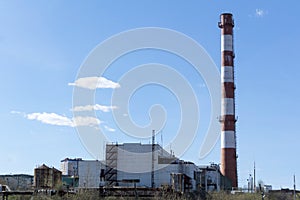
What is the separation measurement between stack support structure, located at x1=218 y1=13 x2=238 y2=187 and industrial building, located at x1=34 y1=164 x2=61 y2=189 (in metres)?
17.2

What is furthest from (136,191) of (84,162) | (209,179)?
(209,179)

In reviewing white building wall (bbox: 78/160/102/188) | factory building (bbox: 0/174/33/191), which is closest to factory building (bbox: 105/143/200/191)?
white building wall (bbox: 78/160/102/188)

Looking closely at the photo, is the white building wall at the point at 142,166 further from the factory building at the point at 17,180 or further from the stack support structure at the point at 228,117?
the factory building at the point at 17,180

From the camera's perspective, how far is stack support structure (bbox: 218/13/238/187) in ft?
179

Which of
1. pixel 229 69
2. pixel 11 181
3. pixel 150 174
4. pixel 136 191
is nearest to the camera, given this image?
pixel 136 191

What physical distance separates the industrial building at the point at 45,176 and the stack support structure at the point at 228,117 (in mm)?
17188

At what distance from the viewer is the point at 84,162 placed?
54344 mm

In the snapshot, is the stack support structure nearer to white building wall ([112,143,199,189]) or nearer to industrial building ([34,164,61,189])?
white building wall ([112,143,199,189])

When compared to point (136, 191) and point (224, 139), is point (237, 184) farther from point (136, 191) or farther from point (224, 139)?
point (136, 191)

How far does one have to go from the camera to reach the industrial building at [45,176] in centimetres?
5109

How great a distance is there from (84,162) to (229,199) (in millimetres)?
16530

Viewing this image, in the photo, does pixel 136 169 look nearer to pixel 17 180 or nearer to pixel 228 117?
pixel 228 117

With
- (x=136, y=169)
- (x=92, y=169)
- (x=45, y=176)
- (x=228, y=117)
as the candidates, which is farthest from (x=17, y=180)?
(x=228, y=117)

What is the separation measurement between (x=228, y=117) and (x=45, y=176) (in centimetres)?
1974
